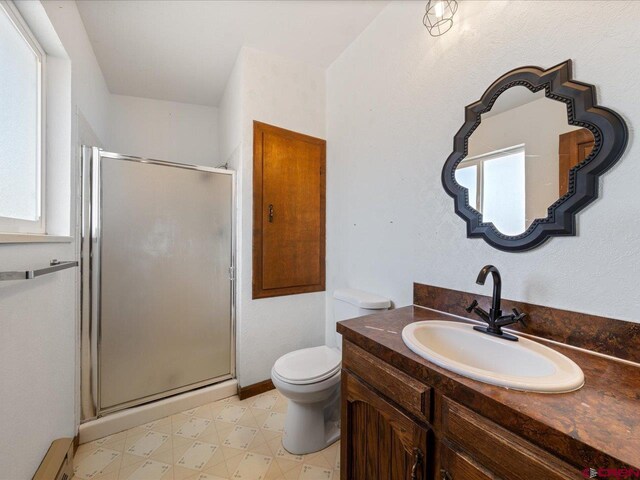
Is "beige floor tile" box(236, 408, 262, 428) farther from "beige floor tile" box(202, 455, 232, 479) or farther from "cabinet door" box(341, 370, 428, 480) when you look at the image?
"cabinet door" box(341, 370, 428, 480)

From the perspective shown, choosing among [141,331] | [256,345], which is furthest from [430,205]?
[141,331]

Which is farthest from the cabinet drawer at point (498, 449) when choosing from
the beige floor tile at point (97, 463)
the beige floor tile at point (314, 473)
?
the beige floor tile at point (97, 463)

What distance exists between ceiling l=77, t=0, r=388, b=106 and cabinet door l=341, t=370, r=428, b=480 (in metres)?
2.05

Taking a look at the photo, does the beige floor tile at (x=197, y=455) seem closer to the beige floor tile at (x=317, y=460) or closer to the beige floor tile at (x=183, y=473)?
the beige floor tile at (x=183, y=473)

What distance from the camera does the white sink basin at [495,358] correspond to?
0.62m

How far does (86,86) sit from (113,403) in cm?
203

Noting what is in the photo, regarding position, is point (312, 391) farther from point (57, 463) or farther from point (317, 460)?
point (57, 463)

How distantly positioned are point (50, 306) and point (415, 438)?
1563 mm

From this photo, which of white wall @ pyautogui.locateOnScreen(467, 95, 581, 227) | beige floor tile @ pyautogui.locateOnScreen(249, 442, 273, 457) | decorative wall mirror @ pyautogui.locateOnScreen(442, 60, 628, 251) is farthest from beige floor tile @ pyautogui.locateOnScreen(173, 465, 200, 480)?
white wall @ pyautogui.locateOnScreen(467, 95, 581, 227)

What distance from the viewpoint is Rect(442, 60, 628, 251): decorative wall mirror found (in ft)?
2.71

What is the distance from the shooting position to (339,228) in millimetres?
2006

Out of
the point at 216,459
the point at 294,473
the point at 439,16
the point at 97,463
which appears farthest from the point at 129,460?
the point at 439,16

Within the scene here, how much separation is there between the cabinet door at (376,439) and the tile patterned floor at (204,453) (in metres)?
0.41

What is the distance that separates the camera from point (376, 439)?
0.91 m
